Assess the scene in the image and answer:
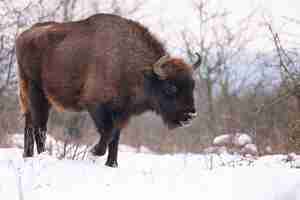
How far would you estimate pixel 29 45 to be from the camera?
420 inches

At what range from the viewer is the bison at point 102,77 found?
9422 mm

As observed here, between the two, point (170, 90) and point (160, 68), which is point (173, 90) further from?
point (160, 68)

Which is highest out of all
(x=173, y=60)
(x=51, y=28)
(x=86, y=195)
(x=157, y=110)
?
(x=51, y=28)

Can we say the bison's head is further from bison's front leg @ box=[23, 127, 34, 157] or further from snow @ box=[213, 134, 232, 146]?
snow @ box=[213, 134, 232, 146]

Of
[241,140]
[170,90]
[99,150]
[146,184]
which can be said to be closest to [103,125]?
[99,150]

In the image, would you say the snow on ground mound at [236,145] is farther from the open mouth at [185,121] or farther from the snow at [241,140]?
the open mouth at [185,121]

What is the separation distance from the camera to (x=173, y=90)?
369 inches

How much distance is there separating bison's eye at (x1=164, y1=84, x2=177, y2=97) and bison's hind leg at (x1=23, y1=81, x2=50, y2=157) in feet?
7.86

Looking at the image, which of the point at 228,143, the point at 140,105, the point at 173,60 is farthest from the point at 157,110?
the point at 228,143

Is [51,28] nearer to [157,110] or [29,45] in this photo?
[29,45]

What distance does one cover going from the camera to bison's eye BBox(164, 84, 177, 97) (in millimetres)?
9359

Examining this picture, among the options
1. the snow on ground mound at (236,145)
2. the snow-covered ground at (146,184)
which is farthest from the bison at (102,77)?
the snow on ground mound at (236,145)

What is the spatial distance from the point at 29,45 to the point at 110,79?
2082 mm

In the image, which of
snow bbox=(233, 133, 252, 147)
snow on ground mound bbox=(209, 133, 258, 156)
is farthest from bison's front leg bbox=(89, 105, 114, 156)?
snow bbox=(233, 133, 252, 147)
